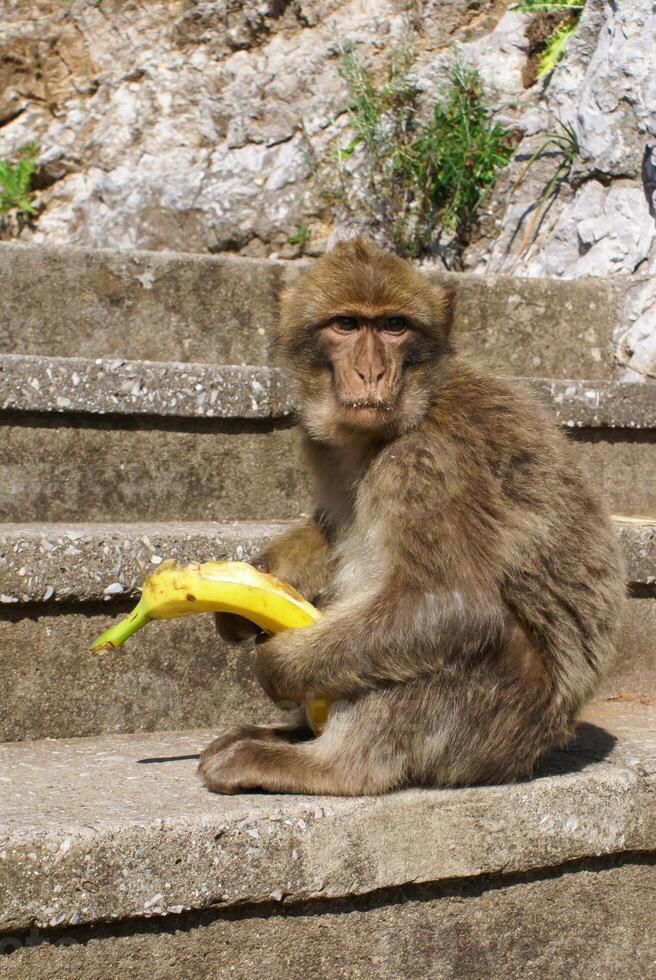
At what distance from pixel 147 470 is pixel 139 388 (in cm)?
26

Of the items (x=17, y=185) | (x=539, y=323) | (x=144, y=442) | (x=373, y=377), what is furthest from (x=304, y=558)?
(x=17, y=185)

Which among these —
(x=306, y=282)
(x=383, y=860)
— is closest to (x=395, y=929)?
(x=383, y=860)

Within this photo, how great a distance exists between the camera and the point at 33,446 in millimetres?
3443

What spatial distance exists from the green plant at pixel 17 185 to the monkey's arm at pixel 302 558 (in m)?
4.37

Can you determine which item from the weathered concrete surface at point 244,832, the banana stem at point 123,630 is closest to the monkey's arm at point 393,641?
the weathered concrete surface at point 244,832

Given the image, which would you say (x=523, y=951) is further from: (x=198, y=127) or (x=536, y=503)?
(x=198, y=127)

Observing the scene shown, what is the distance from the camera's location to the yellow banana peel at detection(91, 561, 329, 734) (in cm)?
258

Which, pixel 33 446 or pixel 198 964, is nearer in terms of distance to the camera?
pixel 198 964

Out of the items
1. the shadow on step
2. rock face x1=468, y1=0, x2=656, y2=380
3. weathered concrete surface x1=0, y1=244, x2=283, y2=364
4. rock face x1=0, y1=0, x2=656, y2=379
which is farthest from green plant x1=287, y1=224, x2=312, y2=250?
the shadow on step

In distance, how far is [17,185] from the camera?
6.70m

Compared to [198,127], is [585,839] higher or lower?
lower

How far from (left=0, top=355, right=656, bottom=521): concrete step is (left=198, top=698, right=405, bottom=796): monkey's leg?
47.9 inches

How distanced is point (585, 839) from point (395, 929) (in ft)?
1.64

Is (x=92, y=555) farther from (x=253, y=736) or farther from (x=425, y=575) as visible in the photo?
(x=425, y=575)
